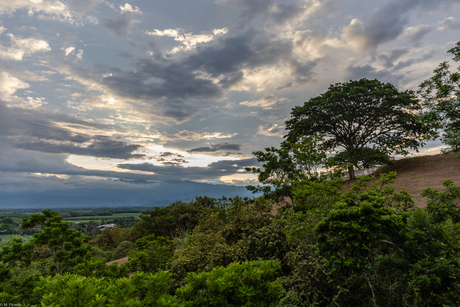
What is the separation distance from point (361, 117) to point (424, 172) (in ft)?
27.2

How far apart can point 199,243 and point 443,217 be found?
350 inches

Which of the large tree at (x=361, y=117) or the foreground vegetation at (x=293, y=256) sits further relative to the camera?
the large tree at (x=361, y=117)

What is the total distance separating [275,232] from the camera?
8.08 m

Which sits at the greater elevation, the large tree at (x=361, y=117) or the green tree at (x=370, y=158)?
the large tree at (x=361, y=117)

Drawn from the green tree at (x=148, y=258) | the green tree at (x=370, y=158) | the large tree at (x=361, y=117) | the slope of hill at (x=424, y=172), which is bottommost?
the green tree at (x=148, y=258)

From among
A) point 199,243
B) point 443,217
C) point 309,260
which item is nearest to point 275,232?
point 309,260

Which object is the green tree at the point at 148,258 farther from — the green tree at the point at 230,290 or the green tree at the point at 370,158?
the green tree at the point at 370,158

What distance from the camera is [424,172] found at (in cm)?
2177

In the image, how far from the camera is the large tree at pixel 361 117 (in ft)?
75.5

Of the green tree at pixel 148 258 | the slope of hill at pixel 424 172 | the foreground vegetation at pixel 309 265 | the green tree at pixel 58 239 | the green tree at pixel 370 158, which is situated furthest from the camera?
the green tree at pixel 370 158

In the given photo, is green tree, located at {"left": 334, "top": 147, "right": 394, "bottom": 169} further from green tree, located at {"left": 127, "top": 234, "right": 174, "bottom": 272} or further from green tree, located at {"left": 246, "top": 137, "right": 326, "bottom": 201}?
green tree, located at {"left": 127, "top": 234, "right": 174, "bottom": 272}

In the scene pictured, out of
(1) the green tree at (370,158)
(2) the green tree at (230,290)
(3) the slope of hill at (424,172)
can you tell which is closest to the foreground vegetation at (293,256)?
(2) the green tree at (230,290)

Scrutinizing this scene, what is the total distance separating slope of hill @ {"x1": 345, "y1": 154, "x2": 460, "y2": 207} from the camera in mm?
17545

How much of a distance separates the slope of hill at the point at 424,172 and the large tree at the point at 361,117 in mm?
2529
